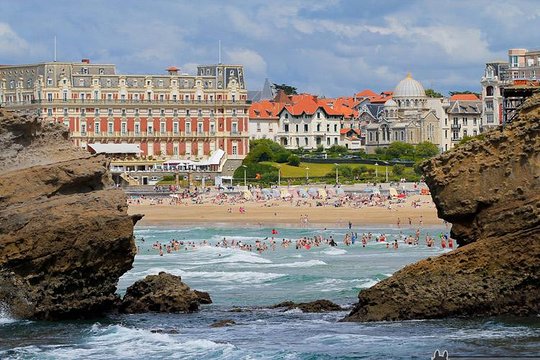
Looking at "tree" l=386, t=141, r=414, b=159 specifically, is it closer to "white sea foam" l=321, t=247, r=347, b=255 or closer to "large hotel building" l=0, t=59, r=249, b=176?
"large hotel building" l=0, t=59, r=249, b=176

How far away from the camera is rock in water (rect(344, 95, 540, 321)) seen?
90.8ft

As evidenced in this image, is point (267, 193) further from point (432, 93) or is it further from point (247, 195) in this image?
point (432, 93)

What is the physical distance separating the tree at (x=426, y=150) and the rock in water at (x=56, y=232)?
371 ft

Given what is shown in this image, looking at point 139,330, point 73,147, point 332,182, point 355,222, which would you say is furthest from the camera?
point 332,182

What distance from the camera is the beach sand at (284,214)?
84312 mm

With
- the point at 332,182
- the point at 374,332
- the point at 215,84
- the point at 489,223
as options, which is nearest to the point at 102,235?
the point at 374,332

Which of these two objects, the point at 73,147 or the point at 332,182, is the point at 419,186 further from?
the point at 73,147

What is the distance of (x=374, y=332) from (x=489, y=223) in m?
3.25

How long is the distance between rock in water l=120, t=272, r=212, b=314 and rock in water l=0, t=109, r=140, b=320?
1.47 meters

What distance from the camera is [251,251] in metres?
64.1

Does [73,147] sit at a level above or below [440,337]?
above

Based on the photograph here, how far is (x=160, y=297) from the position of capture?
3353 cm

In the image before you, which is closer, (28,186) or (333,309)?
(28,186)

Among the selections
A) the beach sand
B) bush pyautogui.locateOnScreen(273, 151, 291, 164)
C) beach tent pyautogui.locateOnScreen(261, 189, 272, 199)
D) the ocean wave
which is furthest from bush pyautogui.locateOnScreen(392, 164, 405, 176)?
the ocean wave
